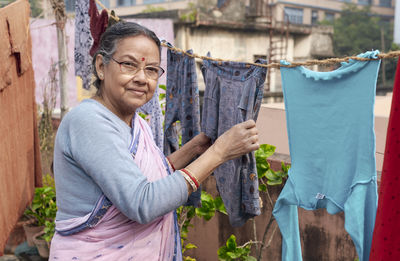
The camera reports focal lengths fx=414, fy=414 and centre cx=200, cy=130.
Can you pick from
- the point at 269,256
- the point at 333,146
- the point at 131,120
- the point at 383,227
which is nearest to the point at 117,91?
the point at 131,120

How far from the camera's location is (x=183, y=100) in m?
2.54

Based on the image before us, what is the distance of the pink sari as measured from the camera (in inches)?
61.6

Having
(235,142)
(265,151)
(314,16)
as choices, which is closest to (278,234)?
(265,151)

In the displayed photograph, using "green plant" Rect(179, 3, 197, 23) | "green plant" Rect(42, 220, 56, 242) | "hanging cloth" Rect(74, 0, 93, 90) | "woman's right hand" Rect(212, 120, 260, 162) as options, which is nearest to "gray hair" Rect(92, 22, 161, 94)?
"woman's right hand" Rect(212, 120, 260, 162)

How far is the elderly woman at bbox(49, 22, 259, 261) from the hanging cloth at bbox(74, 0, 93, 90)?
211cm

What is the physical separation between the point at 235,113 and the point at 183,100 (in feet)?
1.64

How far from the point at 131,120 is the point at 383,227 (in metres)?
1.04

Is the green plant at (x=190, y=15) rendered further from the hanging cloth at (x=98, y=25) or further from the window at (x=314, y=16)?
the window at (x=314, y=16)

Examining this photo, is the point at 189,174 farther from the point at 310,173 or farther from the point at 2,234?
the point at 2,234

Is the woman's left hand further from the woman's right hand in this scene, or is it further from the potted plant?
the potted plant

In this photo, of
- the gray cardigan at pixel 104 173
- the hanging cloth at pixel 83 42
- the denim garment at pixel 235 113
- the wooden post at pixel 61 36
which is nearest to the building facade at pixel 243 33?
the wooden post at pixel 61 36

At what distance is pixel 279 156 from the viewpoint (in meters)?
3.28

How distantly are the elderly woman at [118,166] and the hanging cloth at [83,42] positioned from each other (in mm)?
2110

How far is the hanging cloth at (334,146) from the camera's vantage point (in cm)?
164
